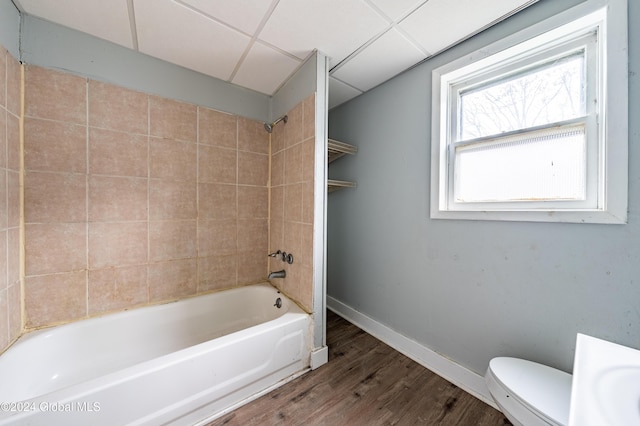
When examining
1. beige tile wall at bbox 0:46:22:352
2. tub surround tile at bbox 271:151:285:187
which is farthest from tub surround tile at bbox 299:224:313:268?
beige tile wall at bbox 0:46:22:352

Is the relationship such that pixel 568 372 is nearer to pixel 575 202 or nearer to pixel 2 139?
pixel 575 202

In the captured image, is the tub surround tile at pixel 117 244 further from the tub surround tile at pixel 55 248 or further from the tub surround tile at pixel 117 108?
the tub surround tile at pixel 117 108

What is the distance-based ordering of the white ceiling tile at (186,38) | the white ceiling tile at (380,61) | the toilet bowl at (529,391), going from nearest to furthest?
the toilet bowl at (529,391) → the white ceiling tile at (186,38) → the white ceiling tile at (380,61)

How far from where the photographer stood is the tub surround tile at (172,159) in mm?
1598

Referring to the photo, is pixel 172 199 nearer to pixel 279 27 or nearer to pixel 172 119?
pixel 172 119

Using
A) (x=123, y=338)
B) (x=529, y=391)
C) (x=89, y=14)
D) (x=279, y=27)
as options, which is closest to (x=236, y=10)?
(x=279, y=27)

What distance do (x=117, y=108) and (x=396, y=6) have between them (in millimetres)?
1816

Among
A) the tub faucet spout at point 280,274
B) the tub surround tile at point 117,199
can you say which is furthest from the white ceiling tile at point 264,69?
the tub faucet spout at point 280,274

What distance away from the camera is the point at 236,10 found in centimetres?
117

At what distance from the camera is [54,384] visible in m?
1.24

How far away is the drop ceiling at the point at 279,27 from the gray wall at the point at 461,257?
21cm

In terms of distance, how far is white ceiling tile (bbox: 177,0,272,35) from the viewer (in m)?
1.13

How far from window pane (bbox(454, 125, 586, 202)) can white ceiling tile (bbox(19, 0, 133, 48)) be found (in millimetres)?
2151

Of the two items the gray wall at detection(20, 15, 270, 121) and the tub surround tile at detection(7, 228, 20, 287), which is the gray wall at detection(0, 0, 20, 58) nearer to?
the gray wall at detection(20, 15, 270, 121)
